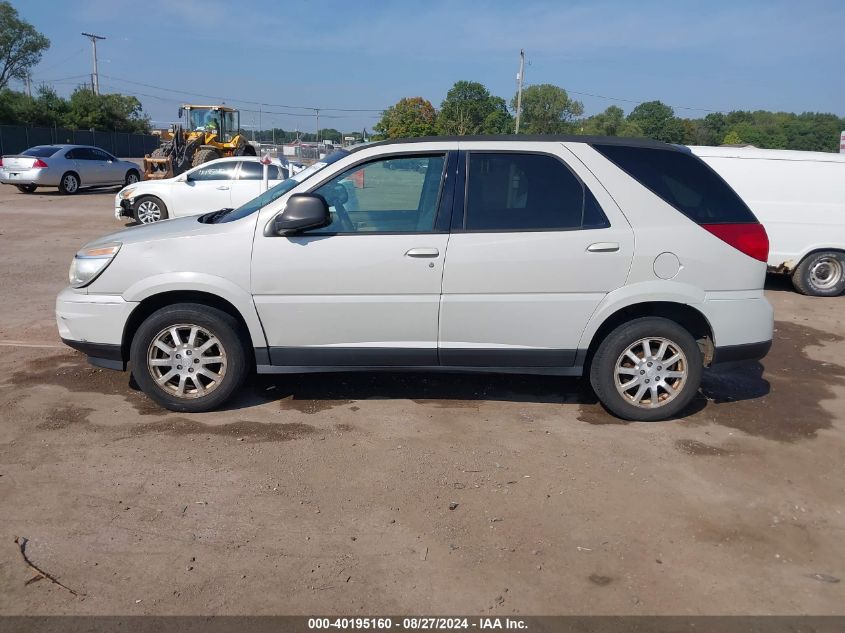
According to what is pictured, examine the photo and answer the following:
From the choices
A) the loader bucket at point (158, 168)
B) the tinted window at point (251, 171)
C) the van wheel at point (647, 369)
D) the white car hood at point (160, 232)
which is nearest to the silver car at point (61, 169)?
the loader bucket at point (158, 168)

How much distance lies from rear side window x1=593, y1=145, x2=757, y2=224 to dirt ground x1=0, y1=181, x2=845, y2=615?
1.53 meters

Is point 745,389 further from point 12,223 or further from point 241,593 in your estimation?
point 12,223

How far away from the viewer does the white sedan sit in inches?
567

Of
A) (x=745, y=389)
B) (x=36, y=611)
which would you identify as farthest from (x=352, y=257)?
(x=745, y=389)

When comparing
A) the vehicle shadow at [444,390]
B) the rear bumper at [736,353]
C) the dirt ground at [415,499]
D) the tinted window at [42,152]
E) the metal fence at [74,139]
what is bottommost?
the dirt ground at [415,499]

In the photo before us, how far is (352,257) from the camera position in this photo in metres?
4.80

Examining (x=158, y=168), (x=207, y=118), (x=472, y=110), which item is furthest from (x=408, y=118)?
(x=158, y=168)

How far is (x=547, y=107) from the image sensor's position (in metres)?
73.7

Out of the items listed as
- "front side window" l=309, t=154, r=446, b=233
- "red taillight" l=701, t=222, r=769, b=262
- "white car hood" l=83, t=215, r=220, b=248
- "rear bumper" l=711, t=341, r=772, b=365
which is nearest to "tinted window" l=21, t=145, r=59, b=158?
"white car hood" l=83, t=215, r=220, b=248

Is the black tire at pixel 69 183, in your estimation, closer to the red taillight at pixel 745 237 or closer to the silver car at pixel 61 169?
the silver car at pixel 61 169

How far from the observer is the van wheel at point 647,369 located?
5.02 metres

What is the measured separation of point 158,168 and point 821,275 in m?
21.6

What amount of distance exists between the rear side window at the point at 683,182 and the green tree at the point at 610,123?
170 feet
